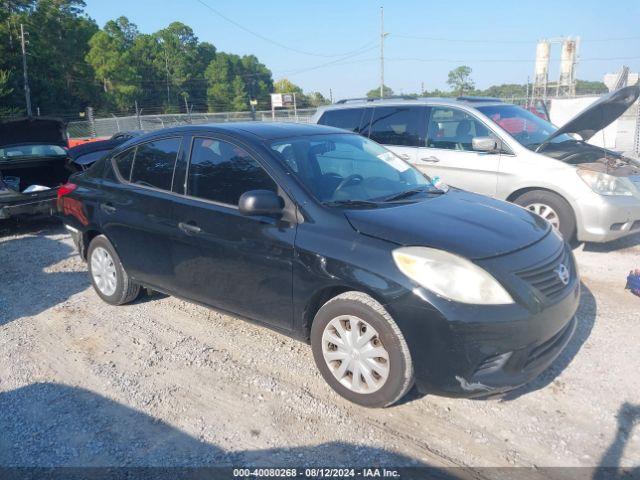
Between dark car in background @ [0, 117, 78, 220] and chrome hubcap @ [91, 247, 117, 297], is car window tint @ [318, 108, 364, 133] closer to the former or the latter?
chrome hubcap @ [91, 247, 117, 297]

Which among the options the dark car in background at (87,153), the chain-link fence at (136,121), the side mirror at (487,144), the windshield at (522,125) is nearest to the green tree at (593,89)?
the chain-link fence at (136,121)

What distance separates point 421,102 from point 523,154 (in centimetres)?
157

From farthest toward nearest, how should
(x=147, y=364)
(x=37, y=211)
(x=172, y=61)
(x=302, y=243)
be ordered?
(x=172, y=61)
(x=37, y=211)
(x=147, y=364)
(x=302, y=243)

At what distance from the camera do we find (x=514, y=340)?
9.11 feet

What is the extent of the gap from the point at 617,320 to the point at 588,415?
1.58 metres

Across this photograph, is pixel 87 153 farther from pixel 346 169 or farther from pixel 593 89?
pixel 593 89

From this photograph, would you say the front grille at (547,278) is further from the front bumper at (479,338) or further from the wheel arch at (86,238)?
the wheel arch at (86,238)

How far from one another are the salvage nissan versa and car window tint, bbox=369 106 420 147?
2724 mm

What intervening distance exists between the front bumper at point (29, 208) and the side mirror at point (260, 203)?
5.55 m

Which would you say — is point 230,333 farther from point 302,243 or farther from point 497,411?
point 497,411

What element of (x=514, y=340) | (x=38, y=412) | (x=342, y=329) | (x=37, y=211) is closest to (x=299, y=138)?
(x=342, y=329)

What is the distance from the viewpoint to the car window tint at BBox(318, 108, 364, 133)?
7.39 m

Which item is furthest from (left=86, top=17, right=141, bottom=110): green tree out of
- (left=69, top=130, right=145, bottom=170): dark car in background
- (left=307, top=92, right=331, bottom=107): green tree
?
(left=69, top=130, right=145, bottom=170): dark car in background

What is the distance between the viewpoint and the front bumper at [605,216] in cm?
557
